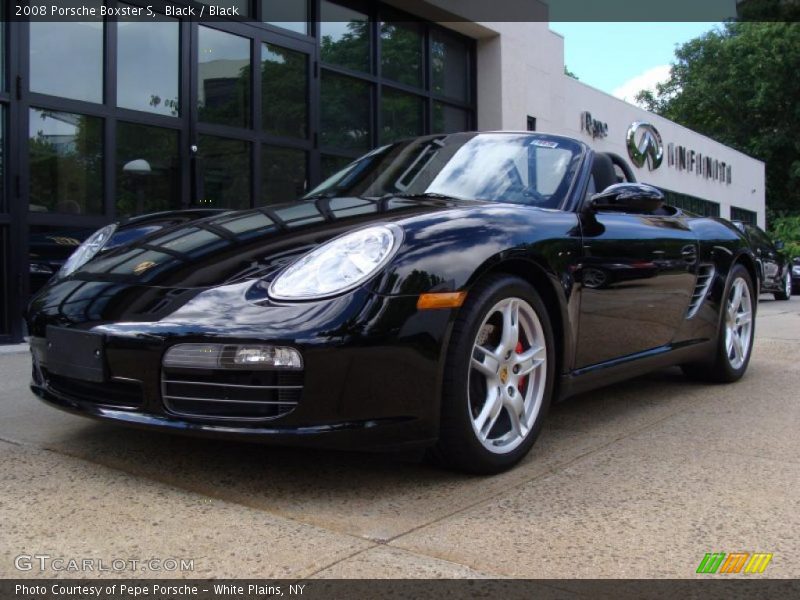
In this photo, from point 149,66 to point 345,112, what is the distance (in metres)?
3.22

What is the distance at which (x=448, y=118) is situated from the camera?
12.9m

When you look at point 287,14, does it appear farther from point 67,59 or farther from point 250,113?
point 67,59

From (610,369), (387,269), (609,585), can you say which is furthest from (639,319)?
(609,585)

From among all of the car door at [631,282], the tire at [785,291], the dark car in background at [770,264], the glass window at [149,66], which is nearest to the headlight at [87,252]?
the car door at [631,282]

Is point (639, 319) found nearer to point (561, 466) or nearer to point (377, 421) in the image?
point (561, 466)

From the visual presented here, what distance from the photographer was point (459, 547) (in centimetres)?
220

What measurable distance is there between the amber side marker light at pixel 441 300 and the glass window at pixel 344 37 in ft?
27.4

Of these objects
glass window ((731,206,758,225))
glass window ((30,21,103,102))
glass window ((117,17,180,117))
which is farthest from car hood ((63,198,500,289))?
glass window ((731,206,758,225))

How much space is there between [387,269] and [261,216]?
2.73ft

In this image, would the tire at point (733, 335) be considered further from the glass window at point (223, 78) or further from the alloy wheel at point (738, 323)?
the glass window at point (223, 78)

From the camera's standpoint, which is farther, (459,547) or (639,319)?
(639,319)

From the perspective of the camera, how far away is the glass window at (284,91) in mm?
9414

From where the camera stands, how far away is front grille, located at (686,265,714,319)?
4.29 m

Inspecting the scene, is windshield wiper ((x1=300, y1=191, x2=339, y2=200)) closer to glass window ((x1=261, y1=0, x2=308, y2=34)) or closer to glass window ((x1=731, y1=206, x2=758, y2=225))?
glass window ((x1=261, y1=0, x2=308, y2=34))
